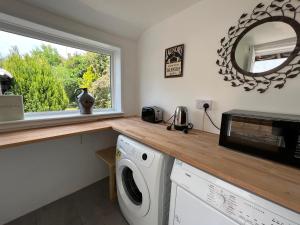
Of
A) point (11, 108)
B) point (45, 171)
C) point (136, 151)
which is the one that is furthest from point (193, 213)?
point (11, 108)

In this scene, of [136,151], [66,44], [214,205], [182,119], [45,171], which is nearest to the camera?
[214,205]

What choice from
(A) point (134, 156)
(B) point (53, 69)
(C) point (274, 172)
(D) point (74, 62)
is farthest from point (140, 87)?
(C) point (274, 172)

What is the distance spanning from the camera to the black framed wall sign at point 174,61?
1.51 meters

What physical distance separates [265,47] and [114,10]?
1.32 m

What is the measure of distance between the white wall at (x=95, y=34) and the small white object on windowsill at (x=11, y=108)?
0.67 meters

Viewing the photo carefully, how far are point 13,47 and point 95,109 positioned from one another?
965 millimetres

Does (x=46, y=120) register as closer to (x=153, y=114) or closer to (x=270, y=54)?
(x=153, y=114)

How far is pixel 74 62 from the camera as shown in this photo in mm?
1723

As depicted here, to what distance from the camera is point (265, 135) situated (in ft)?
2.76

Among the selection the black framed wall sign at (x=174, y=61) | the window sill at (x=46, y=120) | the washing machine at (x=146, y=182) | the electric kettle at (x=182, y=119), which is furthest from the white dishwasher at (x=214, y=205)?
the window sill at (x=46, y=120)

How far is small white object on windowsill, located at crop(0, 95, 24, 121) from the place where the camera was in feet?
4.06

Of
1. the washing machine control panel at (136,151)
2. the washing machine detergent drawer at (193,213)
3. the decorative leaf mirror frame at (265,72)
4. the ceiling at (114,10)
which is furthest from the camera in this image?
the ceiling at (114,10)

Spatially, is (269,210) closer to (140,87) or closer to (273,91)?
(273,91)

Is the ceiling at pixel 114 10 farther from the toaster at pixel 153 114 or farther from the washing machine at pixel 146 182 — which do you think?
the washing machine at pixel 146 182
